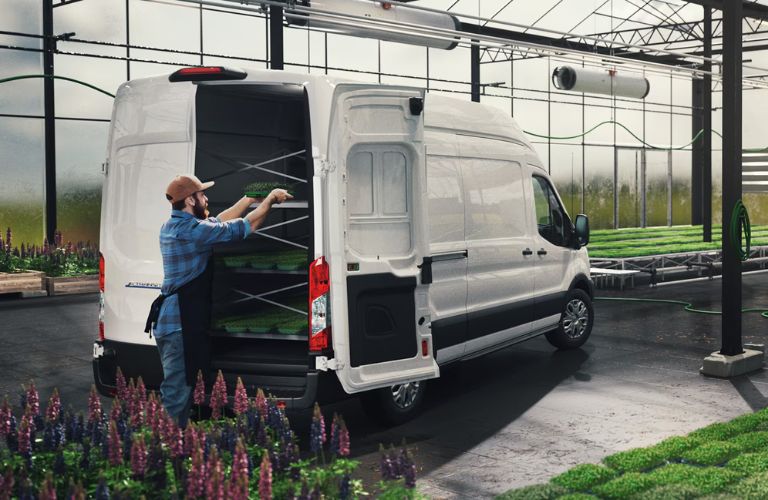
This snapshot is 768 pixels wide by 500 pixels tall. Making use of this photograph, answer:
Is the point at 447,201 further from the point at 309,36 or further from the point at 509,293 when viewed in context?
the point at 309,36

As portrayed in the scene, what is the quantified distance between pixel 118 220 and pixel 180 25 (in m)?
18.2

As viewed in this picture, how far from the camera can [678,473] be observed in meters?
5.64

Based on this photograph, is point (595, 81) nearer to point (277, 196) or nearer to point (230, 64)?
point (230, 64)

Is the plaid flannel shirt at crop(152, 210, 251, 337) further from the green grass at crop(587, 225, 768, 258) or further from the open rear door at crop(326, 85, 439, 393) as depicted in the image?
the green grass at crop(587, 225, 768, 258)

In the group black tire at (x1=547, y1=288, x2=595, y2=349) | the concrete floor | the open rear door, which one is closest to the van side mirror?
black tire at (x1=547, y1=288, x2=595, y2=349)

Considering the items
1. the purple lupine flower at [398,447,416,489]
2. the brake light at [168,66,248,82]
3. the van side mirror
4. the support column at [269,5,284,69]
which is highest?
the support column at [269,5,284,69]

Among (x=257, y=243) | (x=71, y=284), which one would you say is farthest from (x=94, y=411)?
(x=71, y=284)

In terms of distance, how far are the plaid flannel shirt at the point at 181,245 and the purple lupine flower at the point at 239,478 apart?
7.28ft

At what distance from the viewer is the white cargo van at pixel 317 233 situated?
616 cm

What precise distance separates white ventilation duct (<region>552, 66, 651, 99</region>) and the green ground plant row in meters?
15.2

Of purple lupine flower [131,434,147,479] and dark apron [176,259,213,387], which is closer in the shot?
purple lupine flower [131,434,147,479]

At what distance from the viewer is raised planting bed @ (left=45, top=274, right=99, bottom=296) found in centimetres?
1691

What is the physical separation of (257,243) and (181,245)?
4.88 feet

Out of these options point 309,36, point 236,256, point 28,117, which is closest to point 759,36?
point 309,36
